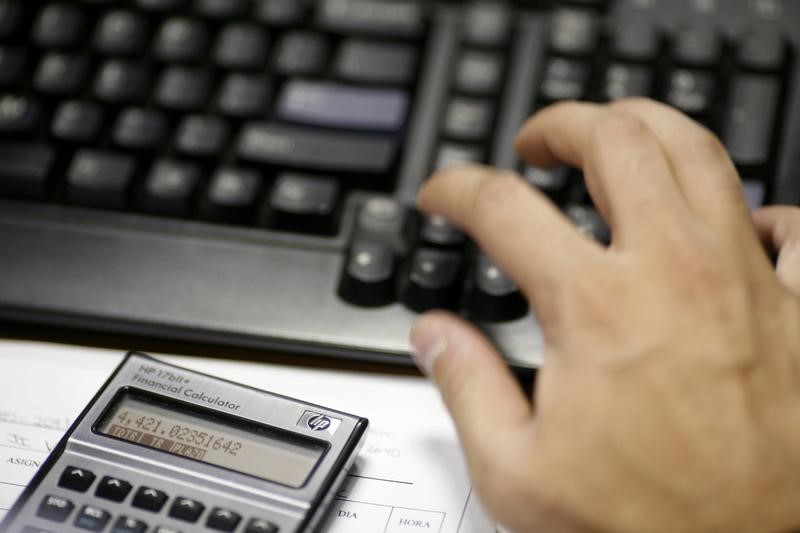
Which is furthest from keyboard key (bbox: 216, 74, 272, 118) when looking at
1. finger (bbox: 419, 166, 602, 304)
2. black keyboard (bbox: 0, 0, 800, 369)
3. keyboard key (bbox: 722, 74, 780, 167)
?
keyboard key (bbox: 722, 74, 780, 167)

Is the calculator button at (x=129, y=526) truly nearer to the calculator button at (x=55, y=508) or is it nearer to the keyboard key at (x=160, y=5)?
the calculator button at (x=55, y=508)

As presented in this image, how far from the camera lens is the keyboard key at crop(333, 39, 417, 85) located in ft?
1.37

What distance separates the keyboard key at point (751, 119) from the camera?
1.27 feet

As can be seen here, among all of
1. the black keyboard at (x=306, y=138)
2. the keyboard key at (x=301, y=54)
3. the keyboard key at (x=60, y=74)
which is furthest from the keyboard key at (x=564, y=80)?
the keyboard key at (x=60, y=74)

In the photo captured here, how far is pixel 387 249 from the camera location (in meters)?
0.37

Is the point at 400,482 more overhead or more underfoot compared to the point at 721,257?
more underfoot

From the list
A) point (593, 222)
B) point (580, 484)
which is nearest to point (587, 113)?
point (593, 222)

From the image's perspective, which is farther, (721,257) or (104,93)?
(104,93)

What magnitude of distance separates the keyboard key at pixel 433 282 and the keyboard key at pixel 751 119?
0.43ft

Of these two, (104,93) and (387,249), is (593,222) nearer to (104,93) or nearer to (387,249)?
(387,249)

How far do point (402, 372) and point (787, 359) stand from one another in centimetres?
15

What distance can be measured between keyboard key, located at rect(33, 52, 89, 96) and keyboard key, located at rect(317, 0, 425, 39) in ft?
0.37

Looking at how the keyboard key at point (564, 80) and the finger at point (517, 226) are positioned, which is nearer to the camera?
the finger at point (517, 226)

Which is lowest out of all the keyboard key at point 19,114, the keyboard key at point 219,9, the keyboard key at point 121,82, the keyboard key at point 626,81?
the keyboard key at point 19,114
